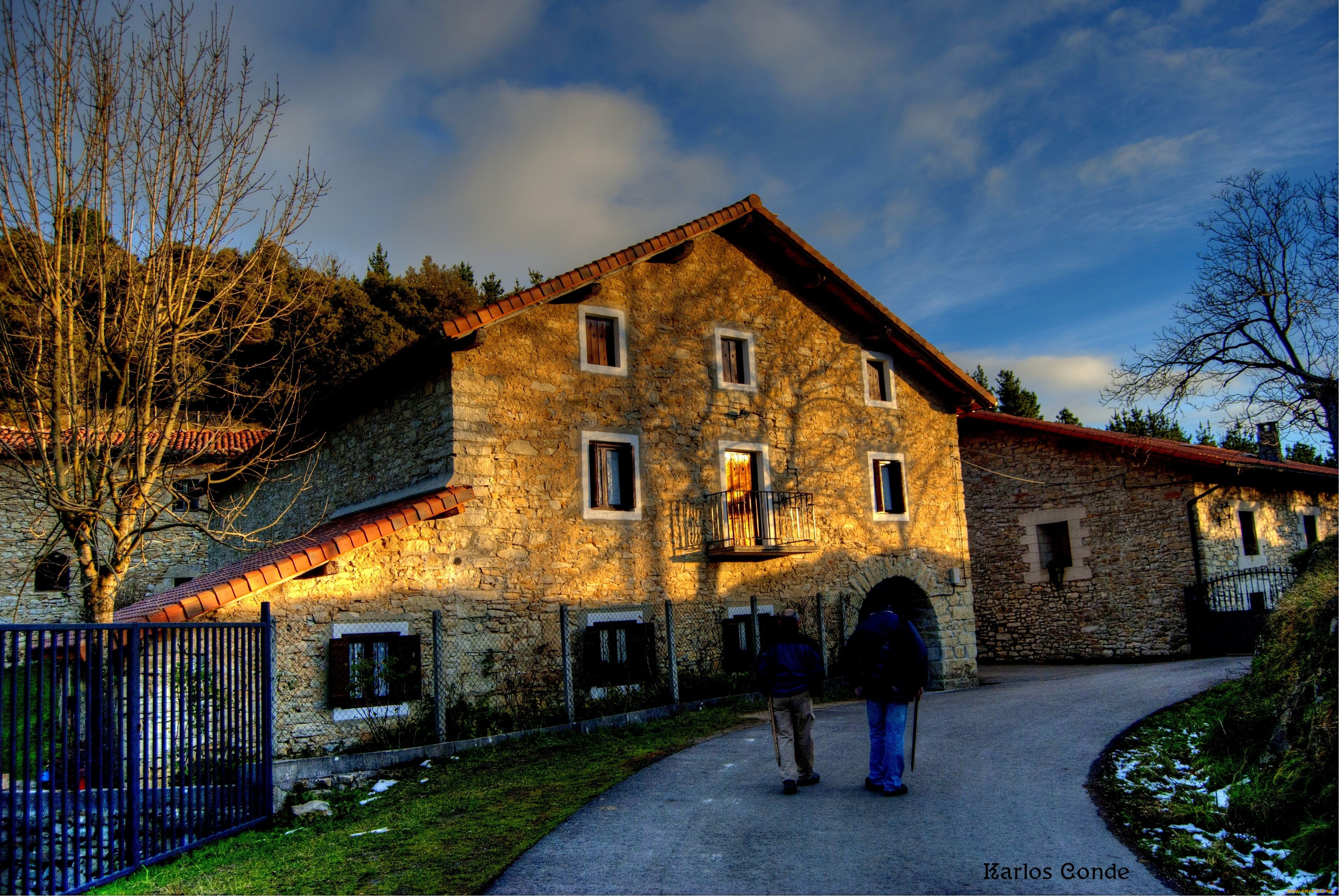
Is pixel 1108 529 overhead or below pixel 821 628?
overhead

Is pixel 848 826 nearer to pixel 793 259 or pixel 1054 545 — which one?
pixel 793 259

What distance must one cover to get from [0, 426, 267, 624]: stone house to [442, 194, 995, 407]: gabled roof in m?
11.3

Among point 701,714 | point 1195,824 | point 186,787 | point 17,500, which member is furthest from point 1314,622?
point 17,500

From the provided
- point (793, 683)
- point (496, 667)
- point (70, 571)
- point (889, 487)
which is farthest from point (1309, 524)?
point (70, 571)

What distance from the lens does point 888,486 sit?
18.2 metres

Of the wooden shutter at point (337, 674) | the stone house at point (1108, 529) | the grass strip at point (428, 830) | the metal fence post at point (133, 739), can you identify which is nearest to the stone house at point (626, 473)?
the wooden shutter at point (337, 674)

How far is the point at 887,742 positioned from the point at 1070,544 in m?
16.1

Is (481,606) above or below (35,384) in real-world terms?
below

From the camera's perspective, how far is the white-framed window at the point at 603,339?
14734mm

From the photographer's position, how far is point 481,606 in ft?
42.4

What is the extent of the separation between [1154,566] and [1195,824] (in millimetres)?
15130

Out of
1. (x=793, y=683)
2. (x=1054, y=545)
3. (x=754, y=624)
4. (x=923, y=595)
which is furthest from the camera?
(x=1054, y=545)

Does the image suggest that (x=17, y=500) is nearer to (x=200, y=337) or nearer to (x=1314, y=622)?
(x=200, y=337)

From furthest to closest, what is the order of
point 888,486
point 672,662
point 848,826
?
point 888,486
point 672,662
point 848,826
